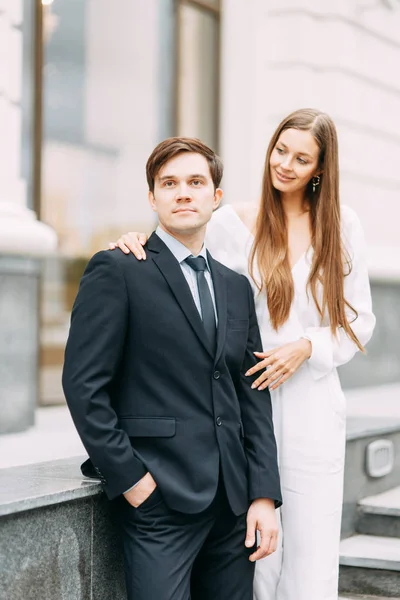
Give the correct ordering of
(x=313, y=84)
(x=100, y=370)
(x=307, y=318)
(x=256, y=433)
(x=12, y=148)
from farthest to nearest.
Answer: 1. (x=313, y=84)
2. (x=12, y=148)
3. (x=307, y=318)
4. (x=256, y=433)
5. (x=100, y=370)

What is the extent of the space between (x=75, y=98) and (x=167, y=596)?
16.9 ft

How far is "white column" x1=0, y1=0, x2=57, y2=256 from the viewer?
5.24 m

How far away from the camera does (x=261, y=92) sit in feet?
26.0

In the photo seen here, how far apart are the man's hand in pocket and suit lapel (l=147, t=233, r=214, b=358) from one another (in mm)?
420

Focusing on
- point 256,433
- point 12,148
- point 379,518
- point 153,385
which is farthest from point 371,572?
point 12,148

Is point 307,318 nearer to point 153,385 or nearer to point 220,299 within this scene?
point 220,299

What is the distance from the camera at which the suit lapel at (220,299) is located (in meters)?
2.86

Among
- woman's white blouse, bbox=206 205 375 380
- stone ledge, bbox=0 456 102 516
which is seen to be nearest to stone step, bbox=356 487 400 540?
woman's white blouse, bbox=206 205 375 380

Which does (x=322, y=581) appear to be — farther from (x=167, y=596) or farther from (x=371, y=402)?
(x=371, y=402)

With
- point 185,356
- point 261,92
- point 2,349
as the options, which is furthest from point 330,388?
point 261,92

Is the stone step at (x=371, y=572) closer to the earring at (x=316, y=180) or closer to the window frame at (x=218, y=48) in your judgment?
the earring at (x=316, y=180)

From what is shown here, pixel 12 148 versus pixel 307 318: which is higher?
pixel 12 148

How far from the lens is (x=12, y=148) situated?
536 centimetres

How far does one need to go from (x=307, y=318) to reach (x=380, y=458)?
1839 mm
